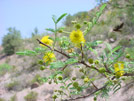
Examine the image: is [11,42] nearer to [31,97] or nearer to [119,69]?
[31,97]

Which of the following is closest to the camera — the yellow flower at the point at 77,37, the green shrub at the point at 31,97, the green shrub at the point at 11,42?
the yellow flower at the point at 77,37

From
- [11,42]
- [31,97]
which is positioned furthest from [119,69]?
[11,42]

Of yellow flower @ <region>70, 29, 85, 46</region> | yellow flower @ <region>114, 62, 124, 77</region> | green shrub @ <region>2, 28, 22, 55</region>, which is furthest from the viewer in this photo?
green shrub @ <region>2, 28, 22, 55</region>

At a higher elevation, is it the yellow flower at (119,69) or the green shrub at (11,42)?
the yellow flower at (119,69)

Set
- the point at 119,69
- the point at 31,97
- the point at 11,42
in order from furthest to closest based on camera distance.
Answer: the point at 11,42, the point at 31,97, the point at 119,69

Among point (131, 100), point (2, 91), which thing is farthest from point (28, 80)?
point (131, 100)

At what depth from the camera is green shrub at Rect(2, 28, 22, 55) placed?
1395 cm

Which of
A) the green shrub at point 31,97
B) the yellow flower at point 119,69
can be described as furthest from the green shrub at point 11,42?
the yellow flower at point 119,69

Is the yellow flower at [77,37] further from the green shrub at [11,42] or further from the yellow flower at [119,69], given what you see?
the green shrub at [11,42]

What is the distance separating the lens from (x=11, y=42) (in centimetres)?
1423

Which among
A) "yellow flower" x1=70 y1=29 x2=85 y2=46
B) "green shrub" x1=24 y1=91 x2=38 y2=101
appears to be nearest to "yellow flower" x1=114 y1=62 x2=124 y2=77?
"yellow flower" x1=70 y1=29 x2=85 y2=46

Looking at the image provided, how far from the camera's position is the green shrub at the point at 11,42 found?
13953 millimetres

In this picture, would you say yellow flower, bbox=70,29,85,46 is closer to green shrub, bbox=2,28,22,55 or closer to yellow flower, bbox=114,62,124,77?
yellow flower, bbox=114,62,124,77

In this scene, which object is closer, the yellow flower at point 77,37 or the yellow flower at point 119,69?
the yellow flower at point 77,37
